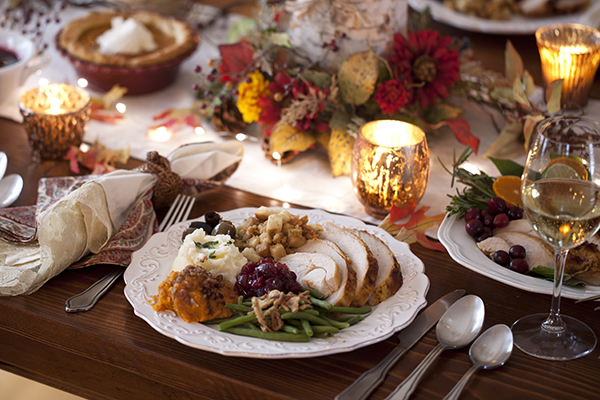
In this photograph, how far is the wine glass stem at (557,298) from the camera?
1.02 metres

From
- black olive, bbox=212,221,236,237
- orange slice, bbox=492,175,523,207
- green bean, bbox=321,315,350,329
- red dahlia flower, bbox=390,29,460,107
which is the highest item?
red dahlia flower, bbox=390,29,460,107

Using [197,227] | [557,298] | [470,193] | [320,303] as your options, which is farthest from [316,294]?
[470,193]

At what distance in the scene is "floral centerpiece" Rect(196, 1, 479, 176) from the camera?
68.2 inches

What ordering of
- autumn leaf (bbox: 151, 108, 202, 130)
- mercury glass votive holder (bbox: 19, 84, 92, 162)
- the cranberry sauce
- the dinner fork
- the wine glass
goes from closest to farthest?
1. the wine glass
2. the dinner fork
3. mercury glass votive holder (bbox: 19, 84, 92, 162)
4. the cranberry sauce
5. autumn leaf (bbox: 151, 108, 202, 130)

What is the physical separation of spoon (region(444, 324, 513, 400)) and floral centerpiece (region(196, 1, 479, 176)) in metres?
0.81

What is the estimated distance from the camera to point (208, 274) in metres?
1.11

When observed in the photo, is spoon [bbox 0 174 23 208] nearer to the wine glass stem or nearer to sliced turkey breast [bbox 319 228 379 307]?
sliced turkey breast [bbox 319 228 379 307]

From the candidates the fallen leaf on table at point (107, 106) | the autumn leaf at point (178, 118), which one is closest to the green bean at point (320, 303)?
the autumn leaf at point (178, 118)

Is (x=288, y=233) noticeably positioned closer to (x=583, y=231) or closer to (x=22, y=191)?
(x=583, y=231)

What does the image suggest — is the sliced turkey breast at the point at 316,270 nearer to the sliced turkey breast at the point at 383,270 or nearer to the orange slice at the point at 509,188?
the sliced turkey breast at the point at 383,270

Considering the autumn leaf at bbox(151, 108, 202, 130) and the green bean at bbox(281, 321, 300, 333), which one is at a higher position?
the green bean at bbox(281, 321, 300, 333)

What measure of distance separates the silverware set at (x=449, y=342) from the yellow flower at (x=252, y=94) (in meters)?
0.95

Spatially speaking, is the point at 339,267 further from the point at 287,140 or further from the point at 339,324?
the point at 287,140

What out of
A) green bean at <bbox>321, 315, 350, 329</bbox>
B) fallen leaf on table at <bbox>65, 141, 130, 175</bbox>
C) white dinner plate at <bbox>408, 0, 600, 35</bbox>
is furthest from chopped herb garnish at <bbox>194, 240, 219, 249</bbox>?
white dinner plate at <bbox>408, 0, 600, 35</bbox>
